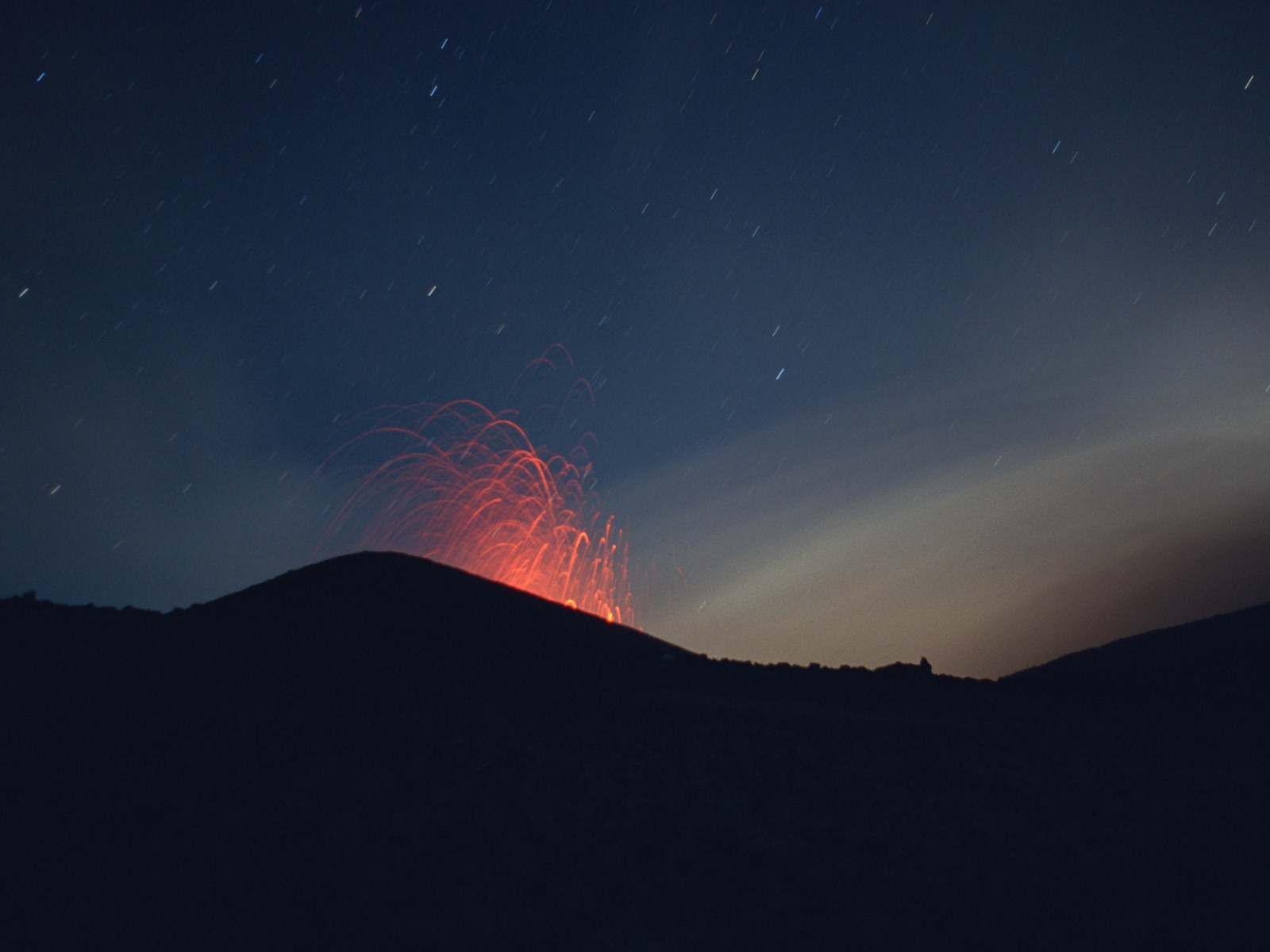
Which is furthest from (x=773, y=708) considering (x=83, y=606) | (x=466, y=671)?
(x=83, y=606)

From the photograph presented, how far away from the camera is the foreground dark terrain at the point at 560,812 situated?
345 inches

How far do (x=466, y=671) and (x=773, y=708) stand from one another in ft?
27.4

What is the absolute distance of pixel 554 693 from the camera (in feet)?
57.9

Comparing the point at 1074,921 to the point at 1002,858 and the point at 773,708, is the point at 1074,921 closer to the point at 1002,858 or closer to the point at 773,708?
the point at 1002,858

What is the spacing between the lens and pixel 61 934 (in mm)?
8172

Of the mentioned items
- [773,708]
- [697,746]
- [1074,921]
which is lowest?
[1074,921]

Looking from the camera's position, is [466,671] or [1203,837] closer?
[1203,837]

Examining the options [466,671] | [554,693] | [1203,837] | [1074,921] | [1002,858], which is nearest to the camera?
[1074,921]

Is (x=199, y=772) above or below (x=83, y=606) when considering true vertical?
below

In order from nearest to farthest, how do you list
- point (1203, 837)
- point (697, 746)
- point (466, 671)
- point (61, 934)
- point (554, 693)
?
point (61, 934), point (1203, 837), point (697, 746), point (554, 693), point (466, 671)

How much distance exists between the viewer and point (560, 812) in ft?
36.4

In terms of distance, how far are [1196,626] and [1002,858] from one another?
2790 cm

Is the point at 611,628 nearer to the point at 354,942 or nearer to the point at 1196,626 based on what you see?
the point at 354,942

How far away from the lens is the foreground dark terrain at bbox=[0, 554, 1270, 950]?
28.8 ft
